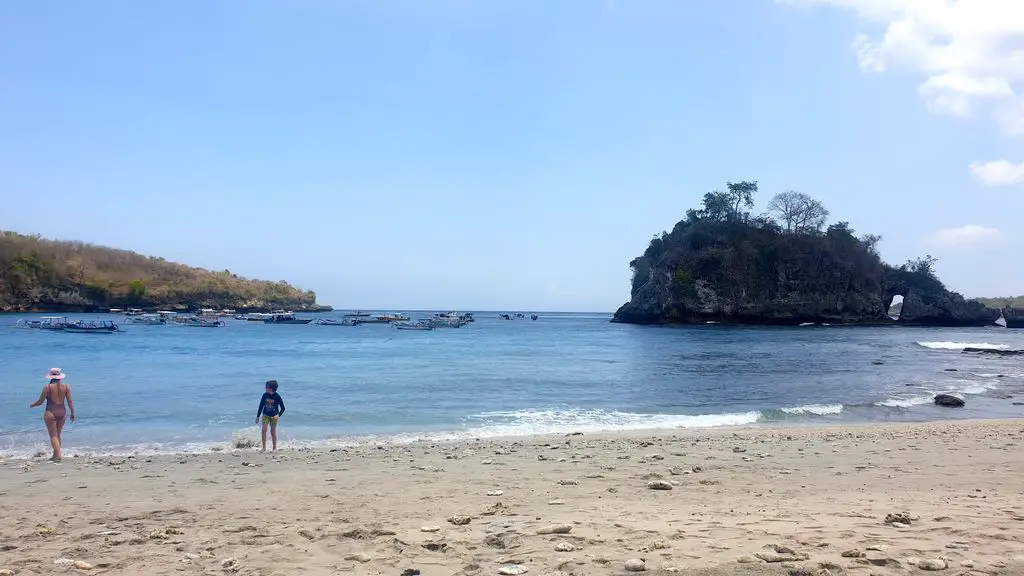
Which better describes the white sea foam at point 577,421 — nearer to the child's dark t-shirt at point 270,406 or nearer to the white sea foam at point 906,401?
the child's dark t-shirt at point 270,406

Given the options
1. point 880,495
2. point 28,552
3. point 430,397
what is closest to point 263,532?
point 28,552

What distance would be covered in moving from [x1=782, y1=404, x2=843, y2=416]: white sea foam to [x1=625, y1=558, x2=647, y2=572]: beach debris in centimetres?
1645

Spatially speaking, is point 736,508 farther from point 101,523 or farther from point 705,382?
point 705,382

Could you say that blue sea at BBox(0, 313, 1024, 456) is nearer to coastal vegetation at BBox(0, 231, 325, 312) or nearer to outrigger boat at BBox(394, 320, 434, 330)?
outrigger boat at BBox(394, 320, 434, 330)

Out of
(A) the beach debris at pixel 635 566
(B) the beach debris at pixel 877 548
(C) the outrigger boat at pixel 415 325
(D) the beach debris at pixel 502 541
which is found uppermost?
(B) the beach debris at pixel 877 548

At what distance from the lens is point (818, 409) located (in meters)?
20.2

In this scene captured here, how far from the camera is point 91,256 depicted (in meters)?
145

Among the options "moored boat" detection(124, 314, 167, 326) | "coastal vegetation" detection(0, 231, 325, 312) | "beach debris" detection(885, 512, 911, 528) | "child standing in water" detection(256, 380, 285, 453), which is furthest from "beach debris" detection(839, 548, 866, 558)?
"coastal vegetation" detection(0, 231, 325, 312)

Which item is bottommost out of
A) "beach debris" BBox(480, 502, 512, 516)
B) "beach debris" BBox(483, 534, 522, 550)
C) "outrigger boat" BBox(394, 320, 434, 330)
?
"outrigger boat" BBox(394, 320, 434, 330)

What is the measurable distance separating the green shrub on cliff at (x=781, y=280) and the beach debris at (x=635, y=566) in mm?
Result: 94706

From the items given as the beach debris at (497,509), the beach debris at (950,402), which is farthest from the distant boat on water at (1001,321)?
the beach debris at (497,509)

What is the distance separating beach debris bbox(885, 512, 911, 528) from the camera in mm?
6129

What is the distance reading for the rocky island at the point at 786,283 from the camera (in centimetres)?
9712

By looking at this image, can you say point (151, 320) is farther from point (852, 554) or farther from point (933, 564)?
point (933, 564)
